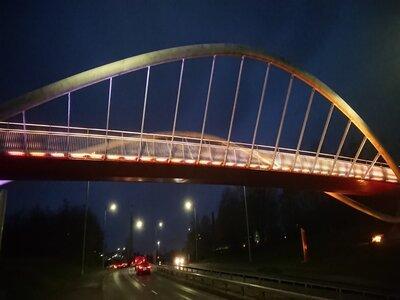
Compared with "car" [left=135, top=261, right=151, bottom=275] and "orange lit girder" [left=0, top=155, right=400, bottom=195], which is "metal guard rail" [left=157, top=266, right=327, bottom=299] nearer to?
"orange lit girder" [left=0, top=155, right=400, bottom=195]

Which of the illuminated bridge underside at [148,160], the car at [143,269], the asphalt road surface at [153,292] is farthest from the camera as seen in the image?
the car at [143,269]

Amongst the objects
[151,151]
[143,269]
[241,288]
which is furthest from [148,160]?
[143,269]

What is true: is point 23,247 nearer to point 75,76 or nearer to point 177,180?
point 177,180

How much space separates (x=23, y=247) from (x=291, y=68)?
1820 inches

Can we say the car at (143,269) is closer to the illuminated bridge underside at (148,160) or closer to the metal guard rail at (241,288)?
the metal guard rail at (241,288)

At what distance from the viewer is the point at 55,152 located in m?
29.5

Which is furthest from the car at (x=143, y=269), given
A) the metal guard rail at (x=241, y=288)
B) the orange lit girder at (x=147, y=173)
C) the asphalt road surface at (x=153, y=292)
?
the orange lit girder at (x=147, y=173)

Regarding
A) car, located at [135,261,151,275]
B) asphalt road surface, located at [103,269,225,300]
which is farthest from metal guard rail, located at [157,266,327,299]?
car, located at [135,261,151,275]

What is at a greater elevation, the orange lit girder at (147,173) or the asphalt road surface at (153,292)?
the orange lit girder at (147,173)

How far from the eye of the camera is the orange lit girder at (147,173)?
29688 mm

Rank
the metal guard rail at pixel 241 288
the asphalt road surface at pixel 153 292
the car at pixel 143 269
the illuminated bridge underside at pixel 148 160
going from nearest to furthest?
the metal guard rail at pixel 241 288, the asphalt road surface at pixel 153 292, the illuminated bridge underside at pixel 148 160, the car at pixel 143 269

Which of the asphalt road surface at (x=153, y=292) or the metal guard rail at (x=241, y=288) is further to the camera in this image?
the asphalt road surface at (x=153, y=292)

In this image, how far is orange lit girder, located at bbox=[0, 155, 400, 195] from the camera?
2969 centimetres

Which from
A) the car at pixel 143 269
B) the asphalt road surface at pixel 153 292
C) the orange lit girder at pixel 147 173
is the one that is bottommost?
the asphalt road surface at pixel 153 292
